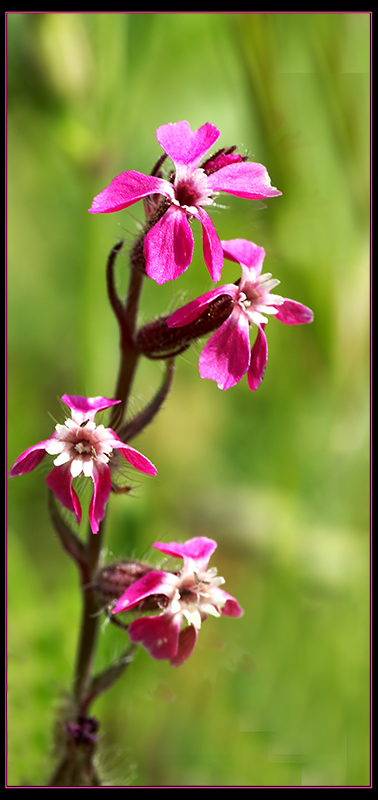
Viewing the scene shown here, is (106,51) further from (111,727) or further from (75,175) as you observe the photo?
(111,727)

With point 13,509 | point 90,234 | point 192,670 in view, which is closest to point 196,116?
point 90,234

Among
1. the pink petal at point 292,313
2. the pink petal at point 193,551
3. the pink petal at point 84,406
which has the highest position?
the pink petal at point 292,313

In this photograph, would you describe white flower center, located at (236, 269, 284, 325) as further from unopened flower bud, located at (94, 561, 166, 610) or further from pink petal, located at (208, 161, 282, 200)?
unopened flower bud, located at (94, 561, 166, 610)

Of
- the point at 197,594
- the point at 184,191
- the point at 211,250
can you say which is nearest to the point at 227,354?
the point at 211,250

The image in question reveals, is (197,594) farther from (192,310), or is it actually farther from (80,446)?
(192,310)

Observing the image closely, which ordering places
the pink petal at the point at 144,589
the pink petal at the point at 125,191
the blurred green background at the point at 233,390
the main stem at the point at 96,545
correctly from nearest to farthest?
the pink petal at the point at 125,191, the pink petal at the point at 144,589, the main stem at the point at 96,545, the blurred green background at the point at 233,390

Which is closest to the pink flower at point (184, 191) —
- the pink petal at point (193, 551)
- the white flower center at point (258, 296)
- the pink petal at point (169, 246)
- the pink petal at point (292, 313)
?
the pink petal at point (169, 246)

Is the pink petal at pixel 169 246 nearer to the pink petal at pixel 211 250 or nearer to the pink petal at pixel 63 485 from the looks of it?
the pink petal at pixel 211 250
